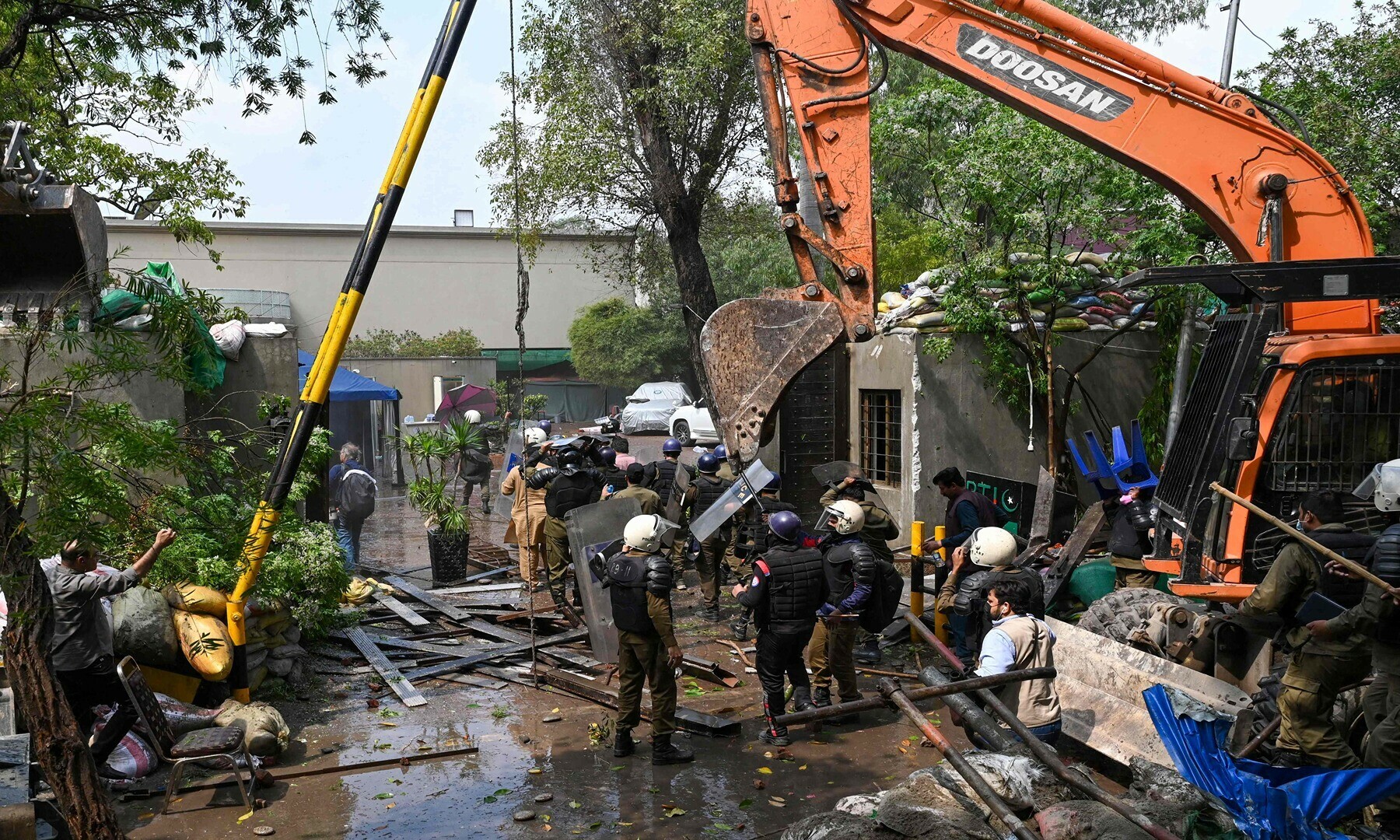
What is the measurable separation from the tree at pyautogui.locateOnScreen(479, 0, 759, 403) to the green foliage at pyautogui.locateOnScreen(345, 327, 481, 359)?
19.1m

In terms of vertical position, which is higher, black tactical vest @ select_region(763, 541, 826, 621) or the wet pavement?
black tactical vest @ select_region(763, 541, 826, 621)

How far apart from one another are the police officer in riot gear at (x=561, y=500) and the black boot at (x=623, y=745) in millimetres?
4201

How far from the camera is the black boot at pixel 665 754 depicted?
751 cm

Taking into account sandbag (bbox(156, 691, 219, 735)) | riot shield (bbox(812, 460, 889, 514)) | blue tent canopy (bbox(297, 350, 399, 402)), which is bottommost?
sandbag (bbox(156, 691, 219, 735))

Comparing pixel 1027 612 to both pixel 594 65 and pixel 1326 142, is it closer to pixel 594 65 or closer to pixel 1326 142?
pixel 1326 142

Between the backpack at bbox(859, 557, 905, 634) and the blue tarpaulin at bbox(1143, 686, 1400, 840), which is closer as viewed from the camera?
the blue tarpaulin at bbox(1143, 686, 1400, 840)

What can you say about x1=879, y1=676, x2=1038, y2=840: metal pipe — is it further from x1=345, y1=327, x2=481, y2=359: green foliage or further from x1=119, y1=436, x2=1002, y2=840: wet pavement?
x1=345, y1=327, x2=481, y2=359: green foliage

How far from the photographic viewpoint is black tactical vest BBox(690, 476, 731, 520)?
40.8 feet

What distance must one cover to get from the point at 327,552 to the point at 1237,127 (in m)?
7.86

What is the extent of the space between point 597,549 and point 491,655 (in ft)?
5.26

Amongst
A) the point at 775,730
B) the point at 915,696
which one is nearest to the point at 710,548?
the point at 775,730

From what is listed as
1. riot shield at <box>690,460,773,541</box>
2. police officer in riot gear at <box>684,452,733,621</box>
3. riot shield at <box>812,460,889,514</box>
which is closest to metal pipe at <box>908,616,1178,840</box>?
riot shield at <box>812,460,889,514</box>

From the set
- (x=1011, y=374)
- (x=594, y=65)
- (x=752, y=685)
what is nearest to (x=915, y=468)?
(x=1011, y=374)

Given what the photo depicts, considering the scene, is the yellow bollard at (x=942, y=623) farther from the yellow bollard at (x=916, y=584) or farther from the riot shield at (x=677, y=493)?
the riot shield at (x=677, y=493)
